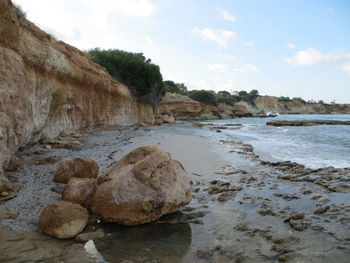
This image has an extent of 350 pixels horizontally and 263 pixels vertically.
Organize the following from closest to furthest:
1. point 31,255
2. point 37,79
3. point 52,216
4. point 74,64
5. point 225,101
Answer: point 31,255
point 52,216
point 37,79
point 74,64
point 225,101

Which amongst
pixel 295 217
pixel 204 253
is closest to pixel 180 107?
pixel 295 217

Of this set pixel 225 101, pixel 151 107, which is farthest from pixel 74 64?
pixel 225 101

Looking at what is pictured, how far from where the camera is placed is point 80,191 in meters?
4.97

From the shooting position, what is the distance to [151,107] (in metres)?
35.6

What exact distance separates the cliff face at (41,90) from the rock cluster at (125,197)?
1918 mm

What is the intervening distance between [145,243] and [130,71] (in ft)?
95.3

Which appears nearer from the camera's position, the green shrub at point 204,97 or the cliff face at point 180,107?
the cliff face at point 180,107

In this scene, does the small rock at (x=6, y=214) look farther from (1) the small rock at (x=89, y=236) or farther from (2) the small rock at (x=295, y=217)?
(2) the small rock at (x=295, y=217)

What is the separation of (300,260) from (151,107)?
108ft

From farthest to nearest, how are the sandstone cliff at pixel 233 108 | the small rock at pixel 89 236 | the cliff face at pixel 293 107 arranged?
the cliff face at pixel 293 107, the sandstone cliff at pixel 233 108, the small rock at pixel 89 236

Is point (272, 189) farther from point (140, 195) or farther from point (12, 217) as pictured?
point (12, 217)

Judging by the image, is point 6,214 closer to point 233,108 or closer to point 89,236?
point 89,236

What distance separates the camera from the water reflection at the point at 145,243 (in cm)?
354

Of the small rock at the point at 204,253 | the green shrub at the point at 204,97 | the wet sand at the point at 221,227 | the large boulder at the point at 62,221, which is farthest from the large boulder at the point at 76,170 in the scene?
the green shrub at the point at 204,97
